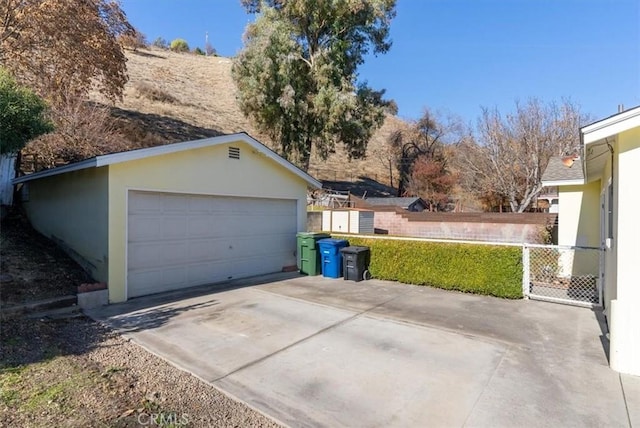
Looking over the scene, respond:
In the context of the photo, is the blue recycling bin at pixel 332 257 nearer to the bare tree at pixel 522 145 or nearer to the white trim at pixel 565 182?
the white trim at pixel 565 182

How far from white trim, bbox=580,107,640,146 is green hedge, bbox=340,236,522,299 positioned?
372cm

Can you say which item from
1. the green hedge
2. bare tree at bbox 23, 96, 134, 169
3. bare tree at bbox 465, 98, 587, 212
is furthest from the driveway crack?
bare tree at bbox 465, 98, 587, 212

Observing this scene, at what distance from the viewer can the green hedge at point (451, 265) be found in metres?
7.49

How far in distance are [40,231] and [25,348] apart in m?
6.21

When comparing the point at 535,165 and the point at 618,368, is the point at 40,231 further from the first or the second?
the point at 535,165

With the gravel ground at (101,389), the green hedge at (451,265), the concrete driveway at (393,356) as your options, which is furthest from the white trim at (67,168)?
the green hedge at (451,265)

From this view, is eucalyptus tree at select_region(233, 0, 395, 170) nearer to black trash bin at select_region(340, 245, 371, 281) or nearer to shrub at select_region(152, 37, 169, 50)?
black trash bin at select_region(340, 245, 371, 281)

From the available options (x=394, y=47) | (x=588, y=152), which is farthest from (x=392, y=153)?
(x=588, y=152)

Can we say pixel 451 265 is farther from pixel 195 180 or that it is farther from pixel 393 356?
pixel 195 180

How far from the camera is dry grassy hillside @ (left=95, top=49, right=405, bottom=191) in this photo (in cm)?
2253

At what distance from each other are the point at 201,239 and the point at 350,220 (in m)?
9.42

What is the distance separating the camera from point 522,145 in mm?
19906

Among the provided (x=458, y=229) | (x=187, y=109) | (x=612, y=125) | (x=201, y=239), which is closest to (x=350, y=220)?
(x=458, y=229)

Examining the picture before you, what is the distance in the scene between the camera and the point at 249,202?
9602mm
